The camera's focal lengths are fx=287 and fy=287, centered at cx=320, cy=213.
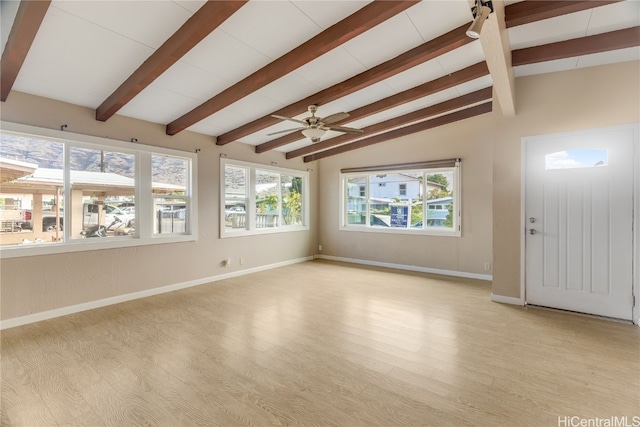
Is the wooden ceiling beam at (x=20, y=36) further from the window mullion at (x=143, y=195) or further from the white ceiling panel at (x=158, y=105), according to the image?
the window mullion at (x=143, y=195)

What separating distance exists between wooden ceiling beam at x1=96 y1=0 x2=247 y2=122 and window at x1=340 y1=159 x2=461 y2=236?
4635 millimetres

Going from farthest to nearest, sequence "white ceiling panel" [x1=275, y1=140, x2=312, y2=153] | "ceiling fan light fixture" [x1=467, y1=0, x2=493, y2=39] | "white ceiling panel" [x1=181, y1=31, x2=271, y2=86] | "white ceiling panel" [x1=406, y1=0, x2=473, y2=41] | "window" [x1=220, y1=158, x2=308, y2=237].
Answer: "white ceiling panel" [x1=275, y1=140, x2=312, y2=153], "window" [x1=220, y1=158, x2=308, y2=237], "white ceiling panel" [x1=181, y1=31, x2=271, y2=86], "white ceiling panel" [x1=406, y1=0, x2=473, y2=41], "ceiling fan light fixture" [x1=467, y1=0, x2=493, y2=39]

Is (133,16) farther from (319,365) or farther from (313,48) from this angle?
(319,365)

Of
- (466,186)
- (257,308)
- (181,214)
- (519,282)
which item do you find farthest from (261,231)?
(519,282)

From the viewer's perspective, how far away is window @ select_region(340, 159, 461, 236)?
5711mm

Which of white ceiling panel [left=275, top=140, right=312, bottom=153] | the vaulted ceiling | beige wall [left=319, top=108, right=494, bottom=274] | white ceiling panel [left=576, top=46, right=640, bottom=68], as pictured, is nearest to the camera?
the vaulted ceiling

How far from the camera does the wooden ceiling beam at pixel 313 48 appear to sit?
2398mm

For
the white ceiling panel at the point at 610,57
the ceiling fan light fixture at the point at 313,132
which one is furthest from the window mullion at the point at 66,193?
the white ceiling panel at the point at 610,57

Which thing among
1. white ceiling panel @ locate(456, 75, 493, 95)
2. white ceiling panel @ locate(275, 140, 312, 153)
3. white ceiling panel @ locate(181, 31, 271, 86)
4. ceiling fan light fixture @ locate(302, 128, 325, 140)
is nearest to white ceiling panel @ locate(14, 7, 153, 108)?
white ceiling panel @ locate(181, 31, 271, 86)

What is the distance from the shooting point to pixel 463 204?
18.1 ft

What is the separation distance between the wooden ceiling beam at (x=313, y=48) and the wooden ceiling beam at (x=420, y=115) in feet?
8.92

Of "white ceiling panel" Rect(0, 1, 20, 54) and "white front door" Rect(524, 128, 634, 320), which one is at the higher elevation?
"white ceiling panel" Rect(0, 1, 20, 54)

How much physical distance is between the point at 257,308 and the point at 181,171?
8.89ft

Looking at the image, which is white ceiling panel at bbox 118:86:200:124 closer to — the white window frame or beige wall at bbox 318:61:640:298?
the white window frame
